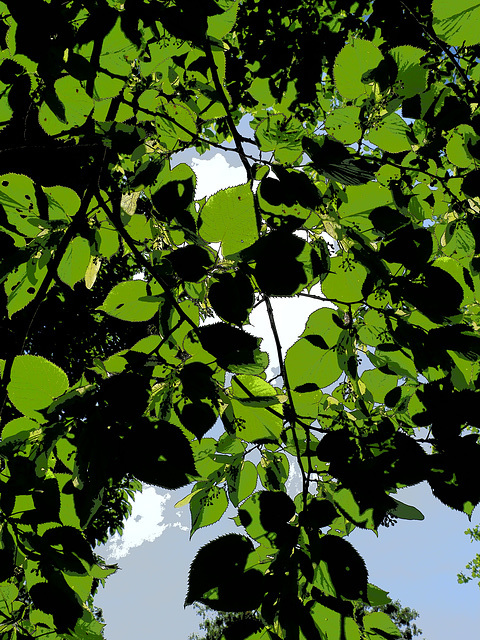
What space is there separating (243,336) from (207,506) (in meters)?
0.69

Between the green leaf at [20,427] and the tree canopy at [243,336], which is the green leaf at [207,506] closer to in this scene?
the tree canopy at [243,336]

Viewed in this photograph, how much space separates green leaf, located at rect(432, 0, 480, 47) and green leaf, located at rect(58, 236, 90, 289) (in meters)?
1.11

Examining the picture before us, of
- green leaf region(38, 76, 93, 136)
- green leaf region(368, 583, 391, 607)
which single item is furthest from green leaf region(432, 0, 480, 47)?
green leaf region(368, 583, 391, 607)

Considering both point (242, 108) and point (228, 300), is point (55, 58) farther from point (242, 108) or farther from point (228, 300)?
point (242, 108)

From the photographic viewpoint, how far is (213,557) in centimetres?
83

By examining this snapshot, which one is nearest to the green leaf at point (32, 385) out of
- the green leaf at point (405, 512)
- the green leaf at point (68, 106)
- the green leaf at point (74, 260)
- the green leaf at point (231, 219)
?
the green leaf at point (74, 260)

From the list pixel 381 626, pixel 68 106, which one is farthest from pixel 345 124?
pixel 381 626

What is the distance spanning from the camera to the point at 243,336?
92 centimetres

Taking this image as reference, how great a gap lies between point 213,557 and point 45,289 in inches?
34.8

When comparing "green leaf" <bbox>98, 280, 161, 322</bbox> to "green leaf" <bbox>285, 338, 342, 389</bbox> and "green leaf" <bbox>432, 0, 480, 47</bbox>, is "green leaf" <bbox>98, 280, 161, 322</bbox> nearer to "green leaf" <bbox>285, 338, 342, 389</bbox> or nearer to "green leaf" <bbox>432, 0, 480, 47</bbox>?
"green leaf" <bbox>285, 338, 342, 389</bbox>

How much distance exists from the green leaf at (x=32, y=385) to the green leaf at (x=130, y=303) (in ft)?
0.83

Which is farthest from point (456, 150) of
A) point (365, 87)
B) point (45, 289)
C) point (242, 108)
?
point (242, 108)

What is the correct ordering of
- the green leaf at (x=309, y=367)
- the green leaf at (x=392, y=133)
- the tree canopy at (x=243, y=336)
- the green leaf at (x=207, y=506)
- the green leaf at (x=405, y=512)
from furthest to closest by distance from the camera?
the green leaf at (x=207, y=506) → the green leaf at (x=392, y=133) → the green leaf at (x=309, y=367) → the green leaf at (x=405, y=512) → the tree canopy at (x=243, y=336)

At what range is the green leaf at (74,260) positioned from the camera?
133 centimetres
